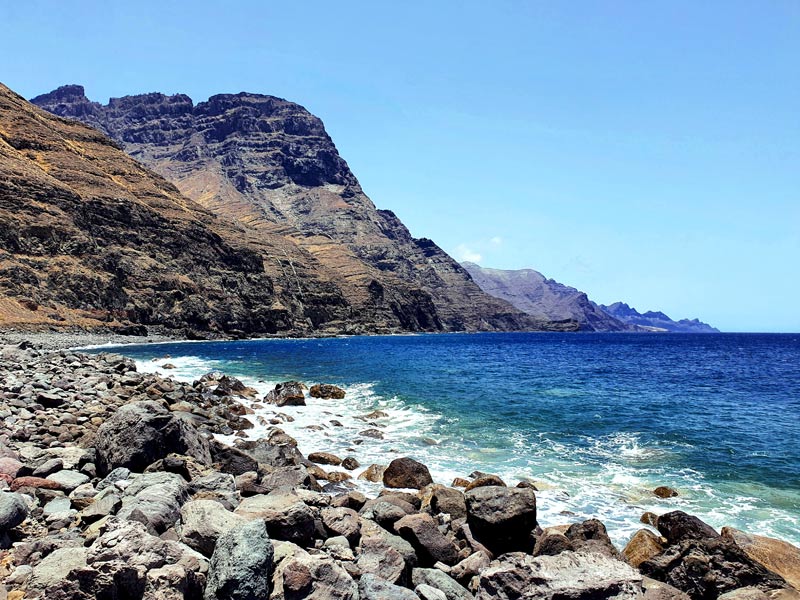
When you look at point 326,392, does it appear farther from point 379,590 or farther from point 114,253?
point 114,253

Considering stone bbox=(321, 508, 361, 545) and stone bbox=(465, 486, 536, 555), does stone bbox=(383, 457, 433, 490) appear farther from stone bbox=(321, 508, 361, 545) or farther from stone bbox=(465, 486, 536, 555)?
stone bbox=(321, 508, 361, 545)

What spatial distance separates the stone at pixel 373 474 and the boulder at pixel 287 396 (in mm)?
15081

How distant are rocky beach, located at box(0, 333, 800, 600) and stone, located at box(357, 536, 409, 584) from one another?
0.02m

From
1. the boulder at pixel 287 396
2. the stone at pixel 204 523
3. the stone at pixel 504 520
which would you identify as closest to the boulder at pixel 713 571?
the stone at pixel 504 520

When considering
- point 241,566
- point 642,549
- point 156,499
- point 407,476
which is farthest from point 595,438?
point 241,566

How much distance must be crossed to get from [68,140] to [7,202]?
48.0 metres

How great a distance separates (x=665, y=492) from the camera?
15.1 metres

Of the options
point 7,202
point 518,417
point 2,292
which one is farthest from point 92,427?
point 7,202

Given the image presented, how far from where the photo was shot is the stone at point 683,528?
1038cm

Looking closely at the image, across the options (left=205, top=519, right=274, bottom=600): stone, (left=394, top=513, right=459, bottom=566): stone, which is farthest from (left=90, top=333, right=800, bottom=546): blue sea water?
(left=205, top=519, right=274, bottom=600): stone

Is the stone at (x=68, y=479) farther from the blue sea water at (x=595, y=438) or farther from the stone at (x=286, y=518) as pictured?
the blue sea water at (x=595, y=438)

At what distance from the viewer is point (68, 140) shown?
123m

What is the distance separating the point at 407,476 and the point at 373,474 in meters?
1.47

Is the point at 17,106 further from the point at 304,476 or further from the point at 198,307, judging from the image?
the point at 304,476
